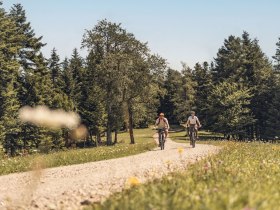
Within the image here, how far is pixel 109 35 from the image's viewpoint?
60.6 m

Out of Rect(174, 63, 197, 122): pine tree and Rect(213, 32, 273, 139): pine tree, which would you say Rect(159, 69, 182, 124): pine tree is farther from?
Rect(213, 32, 273, 139): pine tree

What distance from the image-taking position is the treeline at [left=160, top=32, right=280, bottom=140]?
223 ft

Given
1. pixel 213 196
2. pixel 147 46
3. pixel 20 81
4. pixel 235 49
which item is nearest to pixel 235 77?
pixel 235 49

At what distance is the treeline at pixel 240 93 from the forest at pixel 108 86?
0.17 m

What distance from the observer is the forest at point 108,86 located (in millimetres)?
54156

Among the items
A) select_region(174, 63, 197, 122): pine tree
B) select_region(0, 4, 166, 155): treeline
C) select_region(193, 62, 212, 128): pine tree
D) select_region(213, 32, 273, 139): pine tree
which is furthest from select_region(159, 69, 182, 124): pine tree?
select_region(0, 4, 166, 155): treeline

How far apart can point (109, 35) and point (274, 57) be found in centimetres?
3657

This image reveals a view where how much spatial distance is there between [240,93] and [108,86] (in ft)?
69.4

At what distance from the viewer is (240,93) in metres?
68.3

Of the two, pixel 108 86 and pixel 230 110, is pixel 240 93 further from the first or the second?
pixel 108 86

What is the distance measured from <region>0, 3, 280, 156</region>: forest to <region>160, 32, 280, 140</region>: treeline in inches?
6.6

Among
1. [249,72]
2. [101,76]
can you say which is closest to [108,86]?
[101,76]

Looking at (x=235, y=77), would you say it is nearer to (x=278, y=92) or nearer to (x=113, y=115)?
(x=278, y=92)

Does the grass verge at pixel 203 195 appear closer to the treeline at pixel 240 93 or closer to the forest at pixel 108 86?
the forest at pixel 108 86
